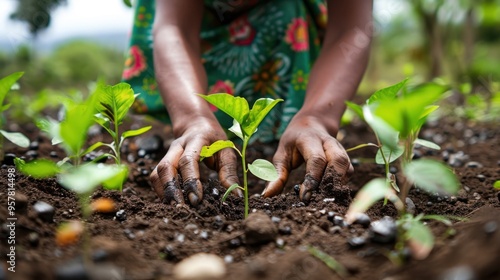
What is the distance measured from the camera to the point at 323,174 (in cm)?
132

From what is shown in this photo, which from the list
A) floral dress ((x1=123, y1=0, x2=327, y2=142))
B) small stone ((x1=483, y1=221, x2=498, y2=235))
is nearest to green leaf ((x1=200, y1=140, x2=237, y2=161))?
small stone ((x1=483, y1=221, x2=498, y2=235))

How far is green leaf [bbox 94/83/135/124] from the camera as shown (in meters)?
1.26

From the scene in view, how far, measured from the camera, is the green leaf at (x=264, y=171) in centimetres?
116

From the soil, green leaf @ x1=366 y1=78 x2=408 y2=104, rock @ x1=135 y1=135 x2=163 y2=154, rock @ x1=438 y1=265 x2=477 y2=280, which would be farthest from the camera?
rock @ x1=135 y1=135 x2=163 y2=154

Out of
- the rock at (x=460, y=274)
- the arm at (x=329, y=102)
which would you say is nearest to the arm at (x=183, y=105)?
the arm at (x=329, y=102)

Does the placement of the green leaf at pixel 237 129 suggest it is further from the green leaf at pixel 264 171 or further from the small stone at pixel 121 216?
the small stone at pixel 121 216

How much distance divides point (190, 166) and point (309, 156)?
0.34 metres

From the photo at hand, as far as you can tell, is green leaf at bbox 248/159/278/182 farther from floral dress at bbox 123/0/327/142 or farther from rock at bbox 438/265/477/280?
floral dress at bbox 123/0/327/142

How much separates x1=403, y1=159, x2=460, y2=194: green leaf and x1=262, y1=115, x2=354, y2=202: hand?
16.5 inches

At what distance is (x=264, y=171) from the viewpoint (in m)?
1.18

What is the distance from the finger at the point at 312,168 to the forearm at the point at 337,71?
28 cm

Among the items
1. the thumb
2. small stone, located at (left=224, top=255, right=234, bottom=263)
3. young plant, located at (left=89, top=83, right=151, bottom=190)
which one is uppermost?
young plant, located at (left=89, top=83, right=151, bottom=190)

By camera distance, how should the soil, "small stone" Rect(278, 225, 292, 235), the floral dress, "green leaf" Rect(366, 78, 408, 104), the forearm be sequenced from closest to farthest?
the soil < "small stone" Rect(278, 225, 292, 235) < "green leaf" Rect(366, 78, 408, 104) < the forearm < the floral dress

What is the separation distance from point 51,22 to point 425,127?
2296 millimetres
